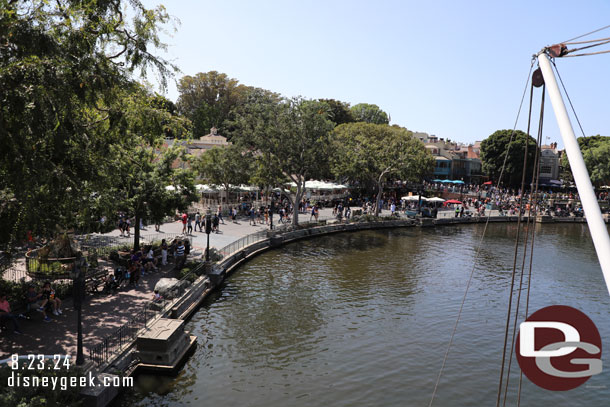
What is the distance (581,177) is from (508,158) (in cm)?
8390

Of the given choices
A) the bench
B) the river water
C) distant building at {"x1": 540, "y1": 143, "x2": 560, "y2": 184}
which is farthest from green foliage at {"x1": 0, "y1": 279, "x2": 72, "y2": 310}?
distant building at {"x1": 540, "y1": 143, "x2": 560, "y2": 184}

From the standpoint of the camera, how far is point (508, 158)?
80562 mm

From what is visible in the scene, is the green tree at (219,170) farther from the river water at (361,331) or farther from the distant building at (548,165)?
the distant building at (548,165)

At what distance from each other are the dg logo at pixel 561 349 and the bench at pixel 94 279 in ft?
53.0

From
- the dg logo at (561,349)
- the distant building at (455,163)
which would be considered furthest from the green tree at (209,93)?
the dg logo at (561,349)

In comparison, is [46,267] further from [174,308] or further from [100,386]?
[100,386]

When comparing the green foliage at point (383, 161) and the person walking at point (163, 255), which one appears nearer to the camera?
the person walking at point (163, 255)

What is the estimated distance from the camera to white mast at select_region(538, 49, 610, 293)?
447 centimetres

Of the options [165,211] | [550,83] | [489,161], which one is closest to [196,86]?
[489,161]

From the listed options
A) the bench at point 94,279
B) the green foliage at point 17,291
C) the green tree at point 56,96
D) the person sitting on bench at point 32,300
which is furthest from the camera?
the bench at point 94,279

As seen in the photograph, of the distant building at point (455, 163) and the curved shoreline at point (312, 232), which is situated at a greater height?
the distant building at point (455, 163)

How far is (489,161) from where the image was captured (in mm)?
85000

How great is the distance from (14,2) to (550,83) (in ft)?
41.9

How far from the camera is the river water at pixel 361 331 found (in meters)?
12.6
